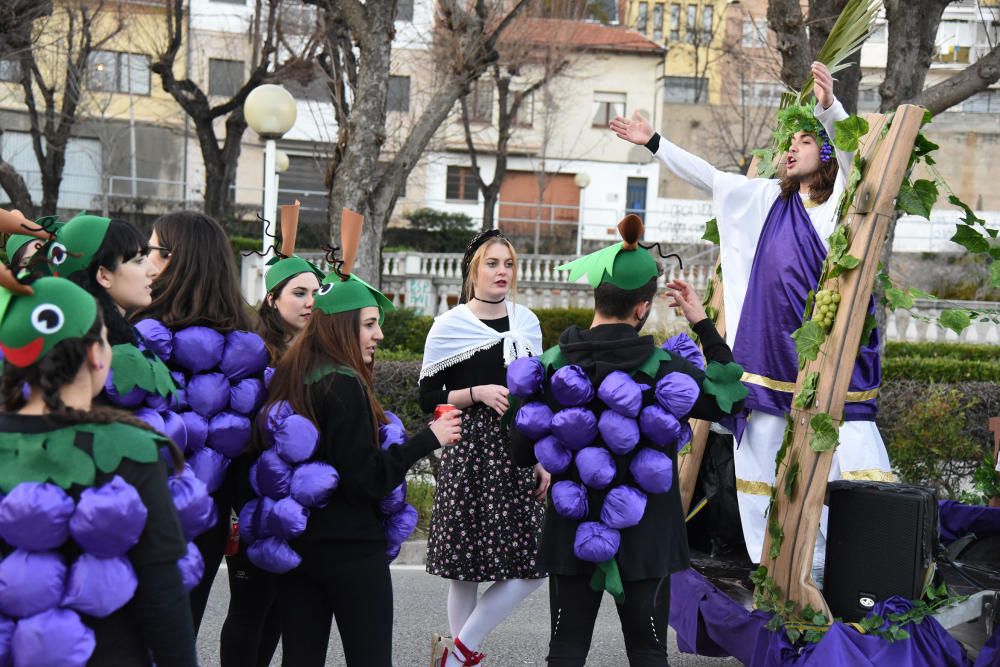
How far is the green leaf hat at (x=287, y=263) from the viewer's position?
449cm

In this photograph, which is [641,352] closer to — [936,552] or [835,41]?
[936,552]

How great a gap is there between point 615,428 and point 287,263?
1.69 m

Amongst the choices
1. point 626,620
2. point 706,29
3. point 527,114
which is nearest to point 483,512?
point 626,620

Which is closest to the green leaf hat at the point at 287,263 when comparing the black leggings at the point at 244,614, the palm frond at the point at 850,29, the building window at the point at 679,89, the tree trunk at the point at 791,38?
the black leggings at the point at 244,614

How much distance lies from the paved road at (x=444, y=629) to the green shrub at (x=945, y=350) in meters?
10.5

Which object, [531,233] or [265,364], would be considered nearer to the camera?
[265,364]

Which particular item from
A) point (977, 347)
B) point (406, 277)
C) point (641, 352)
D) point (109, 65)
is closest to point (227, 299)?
point (641, 352)

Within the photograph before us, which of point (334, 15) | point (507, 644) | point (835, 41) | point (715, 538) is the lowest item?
point (507, 644)

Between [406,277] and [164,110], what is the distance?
52.9ft

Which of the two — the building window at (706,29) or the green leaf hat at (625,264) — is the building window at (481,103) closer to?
the building window at (706,29)

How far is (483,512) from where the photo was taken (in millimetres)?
4652

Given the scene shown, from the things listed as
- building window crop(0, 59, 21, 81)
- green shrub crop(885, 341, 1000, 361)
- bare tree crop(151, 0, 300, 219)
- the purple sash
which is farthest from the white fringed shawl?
building window crop(0, 59, 21, 81)

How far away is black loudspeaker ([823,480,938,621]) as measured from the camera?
4.09 metres

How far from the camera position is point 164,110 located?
33.1 metres
